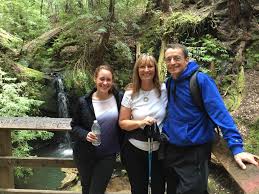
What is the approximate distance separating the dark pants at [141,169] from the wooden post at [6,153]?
1.54 m

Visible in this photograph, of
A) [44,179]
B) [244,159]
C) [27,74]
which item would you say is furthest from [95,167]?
[27,74]

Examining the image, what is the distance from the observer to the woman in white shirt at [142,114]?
9.58 feet

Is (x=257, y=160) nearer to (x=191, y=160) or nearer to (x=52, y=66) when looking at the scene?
(x=191, y=160)

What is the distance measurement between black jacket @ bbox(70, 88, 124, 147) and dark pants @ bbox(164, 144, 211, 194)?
22.7 inches

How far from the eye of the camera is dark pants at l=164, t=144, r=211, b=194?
270 cm

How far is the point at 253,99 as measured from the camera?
7.75 meters

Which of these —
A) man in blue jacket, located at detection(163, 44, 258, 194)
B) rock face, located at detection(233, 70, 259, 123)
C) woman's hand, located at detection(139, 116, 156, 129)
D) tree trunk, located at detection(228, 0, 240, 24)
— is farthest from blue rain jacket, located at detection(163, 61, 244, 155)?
tree trunk, located at detection(228, 0, 240, 24)

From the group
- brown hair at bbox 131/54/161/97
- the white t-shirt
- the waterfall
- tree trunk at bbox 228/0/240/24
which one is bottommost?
the waterfall

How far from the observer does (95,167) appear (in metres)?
3.27

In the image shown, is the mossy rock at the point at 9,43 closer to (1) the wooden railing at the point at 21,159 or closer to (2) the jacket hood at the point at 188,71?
(1) the wooden railing at the point at 21,159

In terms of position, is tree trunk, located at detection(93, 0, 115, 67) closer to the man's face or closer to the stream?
the stream

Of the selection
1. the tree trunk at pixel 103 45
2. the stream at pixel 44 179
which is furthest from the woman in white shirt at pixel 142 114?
the tree trunk at pixel 103 45

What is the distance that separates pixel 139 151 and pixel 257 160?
1.04 metres

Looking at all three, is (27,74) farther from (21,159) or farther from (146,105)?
(146,105)
